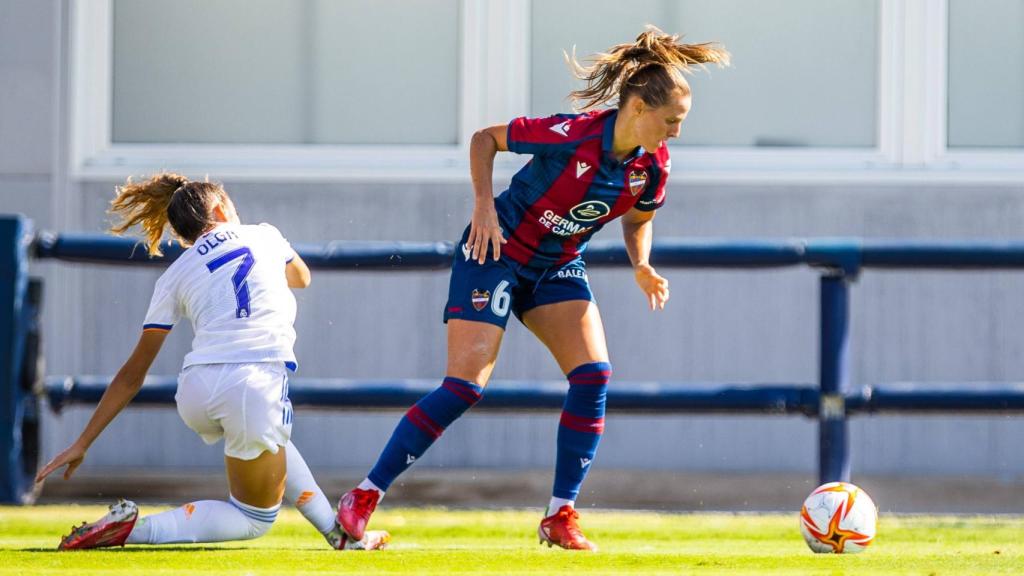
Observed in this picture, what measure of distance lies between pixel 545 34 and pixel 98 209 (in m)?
2.36

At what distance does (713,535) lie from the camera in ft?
18.3

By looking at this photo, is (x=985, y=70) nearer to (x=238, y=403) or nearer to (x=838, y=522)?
(x=838, y=522)

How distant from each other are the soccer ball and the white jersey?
5.20 ft

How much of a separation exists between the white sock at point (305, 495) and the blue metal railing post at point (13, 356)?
178 centimetres

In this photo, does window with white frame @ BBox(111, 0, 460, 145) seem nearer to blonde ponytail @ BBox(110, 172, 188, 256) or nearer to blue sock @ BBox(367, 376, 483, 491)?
blonde ponytail @ BBox(110, 172, 188, 256)

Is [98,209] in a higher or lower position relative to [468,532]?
higher

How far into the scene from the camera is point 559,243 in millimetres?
4828

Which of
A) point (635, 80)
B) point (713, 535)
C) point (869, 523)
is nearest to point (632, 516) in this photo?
point (713, 535)

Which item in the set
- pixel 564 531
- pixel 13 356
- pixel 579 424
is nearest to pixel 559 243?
pixel 579 424

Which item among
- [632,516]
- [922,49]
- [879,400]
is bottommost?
[632,516]

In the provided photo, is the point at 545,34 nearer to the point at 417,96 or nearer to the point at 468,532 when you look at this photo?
the point at 417,96

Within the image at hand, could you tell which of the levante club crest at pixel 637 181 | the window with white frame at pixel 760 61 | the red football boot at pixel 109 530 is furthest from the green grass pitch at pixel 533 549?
the window with white frame at pixel 760 61

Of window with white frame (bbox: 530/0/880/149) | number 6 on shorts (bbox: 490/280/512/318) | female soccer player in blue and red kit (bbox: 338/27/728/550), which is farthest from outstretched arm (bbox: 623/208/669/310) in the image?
window with white frame (bbox: 530/0/880/149)

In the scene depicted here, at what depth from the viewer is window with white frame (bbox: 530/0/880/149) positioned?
26.1 ft
